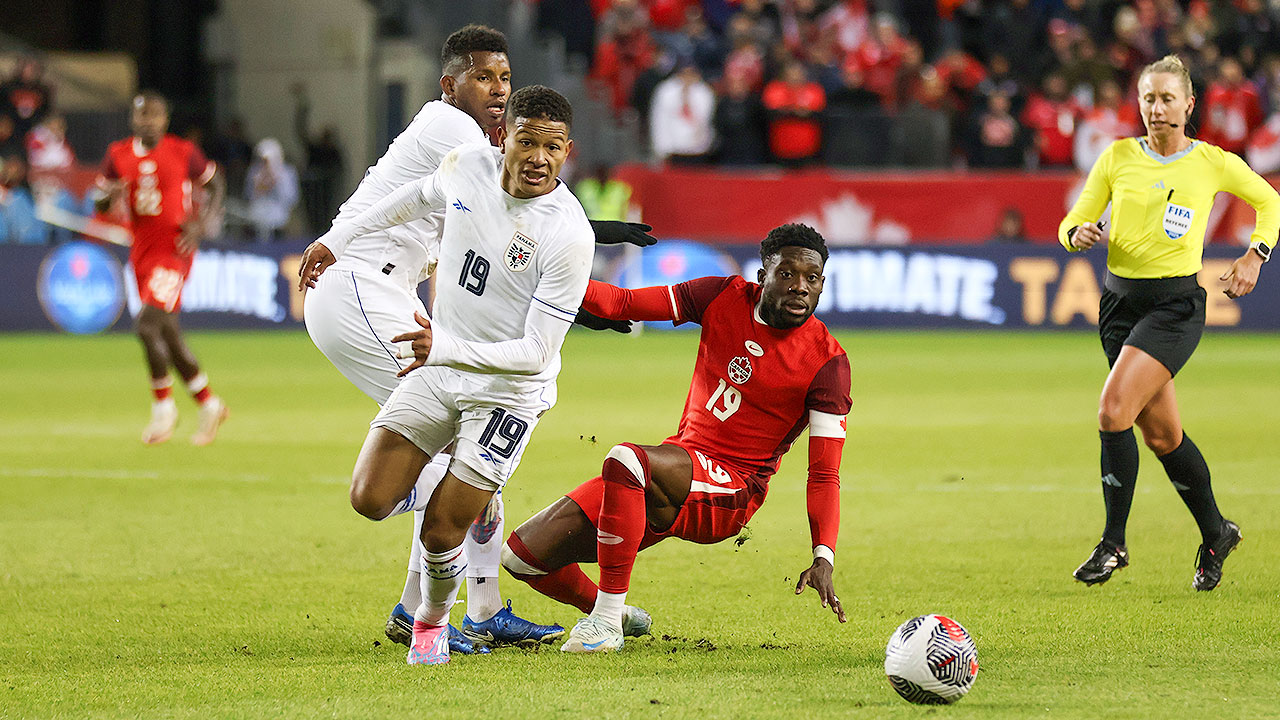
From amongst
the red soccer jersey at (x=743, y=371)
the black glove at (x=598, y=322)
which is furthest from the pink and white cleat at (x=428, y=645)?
the black glove at (x=598, y=322)

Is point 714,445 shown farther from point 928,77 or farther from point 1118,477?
point 928,77

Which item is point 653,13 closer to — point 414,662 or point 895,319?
point 895,319

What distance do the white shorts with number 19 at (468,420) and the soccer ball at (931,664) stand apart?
4.64 ft

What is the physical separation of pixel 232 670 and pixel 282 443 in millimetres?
6165

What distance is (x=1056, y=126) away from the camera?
20578 mm

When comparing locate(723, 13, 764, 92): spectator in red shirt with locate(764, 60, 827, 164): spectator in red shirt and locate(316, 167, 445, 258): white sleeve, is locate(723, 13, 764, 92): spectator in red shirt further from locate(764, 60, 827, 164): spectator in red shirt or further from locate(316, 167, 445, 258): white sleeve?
locate(316, 167, 445, 258): white sleeve

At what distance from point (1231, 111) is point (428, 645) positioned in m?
17.6

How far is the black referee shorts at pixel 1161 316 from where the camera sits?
21.5ft

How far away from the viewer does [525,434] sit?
5227 mm

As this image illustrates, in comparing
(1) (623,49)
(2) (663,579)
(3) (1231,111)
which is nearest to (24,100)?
(1) (623,49)

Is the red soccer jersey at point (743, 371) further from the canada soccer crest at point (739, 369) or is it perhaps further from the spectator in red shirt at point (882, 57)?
the spectator in red shirt at point (882, 57)

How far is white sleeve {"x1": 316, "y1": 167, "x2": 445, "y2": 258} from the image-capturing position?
5.45m

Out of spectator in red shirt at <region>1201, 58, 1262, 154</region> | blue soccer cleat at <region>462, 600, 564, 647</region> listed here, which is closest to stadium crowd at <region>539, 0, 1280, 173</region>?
spectator in red shirt at <region>1201, 58, 1262, 154</region>

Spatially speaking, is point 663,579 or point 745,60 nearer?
point 663,579
